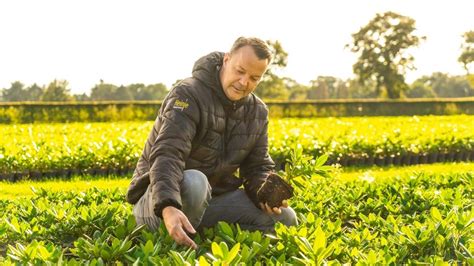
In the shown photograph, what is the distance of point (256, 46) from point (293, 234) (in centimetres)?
127

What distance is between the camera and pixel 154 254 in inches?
147

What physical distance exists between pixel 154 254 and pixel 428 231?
1.79 m

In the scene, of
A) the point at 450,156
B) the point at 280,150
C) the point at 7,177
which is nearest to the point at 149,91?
the point at 450,156

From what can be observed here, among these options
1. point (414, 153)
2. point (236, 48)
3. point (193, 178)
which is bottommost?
point (414, 153)

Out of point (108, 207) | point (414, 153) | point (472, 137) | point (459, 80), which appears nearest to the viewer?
point (108, 207)

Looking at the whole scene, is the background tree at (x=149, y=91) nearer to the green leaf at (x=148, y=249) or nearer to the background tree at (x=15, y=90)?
the background tree at (x=15, y=90)

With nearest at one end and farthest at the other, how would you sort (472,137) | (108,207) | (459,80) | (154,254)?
(154,254)
(108,207)
(472,137)
(459,80)

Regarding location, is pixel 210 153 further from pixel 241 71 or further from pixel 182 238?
pixel 182 238

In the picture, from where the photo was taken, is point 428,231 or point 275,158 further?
point 275,158

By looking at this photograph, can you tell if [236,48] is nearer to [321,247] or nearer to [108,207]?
[321,247]

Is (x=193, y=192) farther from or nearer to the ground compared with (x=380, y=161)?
farther from the ground

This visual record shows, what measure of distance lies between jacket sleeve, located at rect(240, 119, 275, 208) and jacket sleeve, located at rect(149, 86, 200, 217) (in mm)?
743

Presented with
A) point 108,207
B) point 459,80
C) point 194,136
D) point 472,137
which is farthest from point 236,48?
point 459,80

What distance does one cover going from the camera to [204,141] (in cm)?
473
